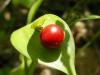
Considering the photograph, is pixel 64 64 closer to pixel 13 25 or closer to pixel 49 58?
pixel 49 58

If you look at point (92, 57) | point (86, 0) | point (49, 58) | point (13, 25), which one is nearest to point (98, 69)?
point (92, 57)

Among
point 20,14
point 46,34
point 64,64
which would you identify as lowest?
point 20,14

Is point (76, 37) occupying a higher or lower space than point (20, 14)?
lower

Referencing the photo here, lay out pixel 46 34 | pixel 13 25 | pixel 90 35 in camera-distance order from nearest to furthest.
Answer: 1. pixel 46 34
2. pixel 13 25
3. pixel 90 35
